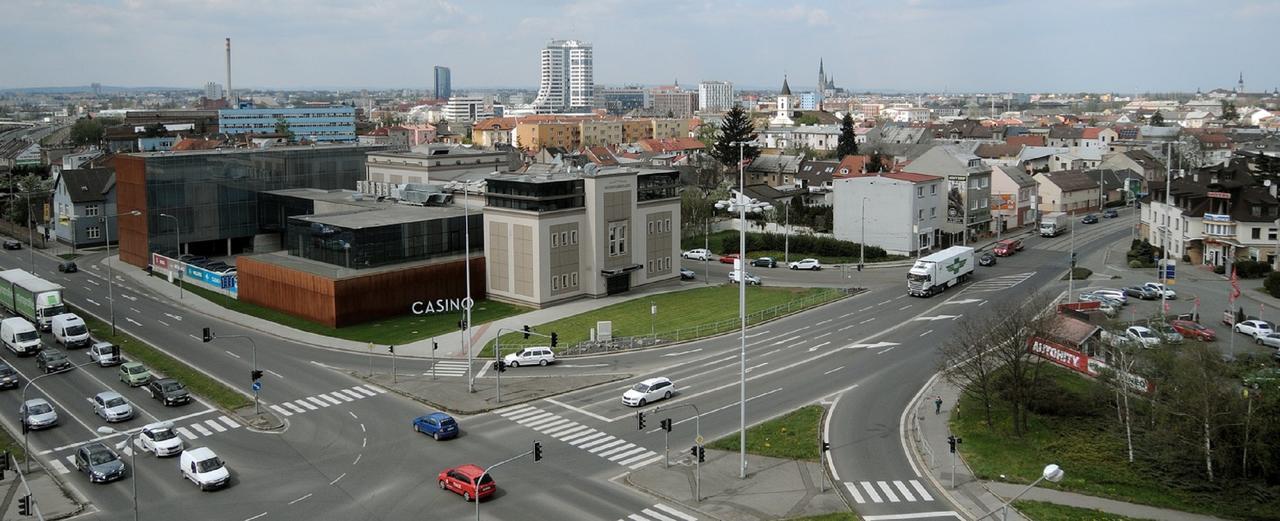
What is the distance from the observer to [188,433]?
4400 cm

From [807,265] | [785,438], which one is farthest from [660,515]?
[807,265]

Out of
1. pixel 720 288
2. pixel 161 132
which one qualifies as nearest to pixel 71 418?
pixel 720 288

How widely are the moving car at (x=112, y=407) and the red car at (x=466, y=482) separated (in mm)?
18753

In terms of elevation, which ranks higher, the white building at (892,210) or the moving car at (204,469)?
the white building at (892,210)

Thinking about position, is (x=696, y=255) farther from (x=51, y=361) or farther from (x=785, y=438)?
(x=51, y=361)

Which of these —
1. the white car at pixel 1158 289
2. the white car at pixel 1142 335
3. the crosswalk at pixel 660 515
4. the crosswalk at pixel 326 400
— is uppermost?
the white car at pixel 1142 335

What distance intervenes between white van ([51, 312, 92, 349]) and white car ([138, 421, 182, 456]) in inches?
863

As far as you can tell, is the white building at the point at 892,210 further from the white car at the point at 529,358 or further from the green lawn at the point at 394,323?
the white car at the point at 529,358

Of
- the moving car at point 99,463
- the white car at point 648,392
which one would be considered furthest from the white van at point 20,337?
the white car at point 648,392

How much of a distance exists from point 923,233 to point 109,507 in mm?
71418

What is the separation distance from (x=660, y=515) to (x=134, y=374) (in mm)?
32003

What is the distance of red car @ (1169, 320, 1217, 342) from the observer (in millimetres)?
52531

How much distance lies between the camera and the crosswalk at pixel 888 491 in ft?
114

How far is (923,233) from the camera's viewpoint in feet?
298
